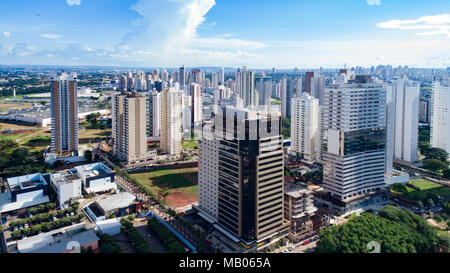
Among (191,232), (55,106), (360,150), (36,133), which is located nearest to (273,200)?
(191,232)

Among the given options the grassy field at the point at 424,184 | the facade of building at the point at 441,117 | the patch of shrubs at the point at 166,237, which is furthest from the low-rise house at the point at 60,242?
the facade of building at the point at 441,117

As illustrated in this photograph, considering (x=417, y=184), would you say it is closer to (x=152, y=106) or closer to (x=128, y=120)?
(x=128, y=120)

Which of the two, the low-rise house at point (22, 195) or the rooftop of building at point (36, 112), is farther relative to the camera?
the rooftop of building at point (36, 112)

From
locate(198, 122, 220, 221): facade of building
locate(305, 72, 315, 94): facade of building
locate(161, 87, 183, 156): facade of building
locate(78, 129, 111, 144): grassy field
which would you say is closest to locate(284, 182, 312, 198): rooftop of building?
locate(198, 122, 220, 221): facade of building

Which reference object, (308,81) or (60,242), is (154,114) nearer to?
(60,242)

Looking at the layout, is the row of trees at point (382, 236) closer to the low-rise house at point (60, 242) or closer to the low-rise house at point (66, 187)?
the low-rise house at point (60, 242)

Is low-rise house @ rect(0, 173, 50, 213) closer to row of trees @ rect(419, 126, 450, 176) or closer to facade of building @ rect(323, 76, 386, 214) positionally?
facade of building @ rect(323, 76, 386, 214)
